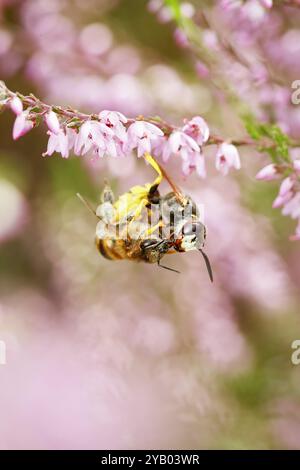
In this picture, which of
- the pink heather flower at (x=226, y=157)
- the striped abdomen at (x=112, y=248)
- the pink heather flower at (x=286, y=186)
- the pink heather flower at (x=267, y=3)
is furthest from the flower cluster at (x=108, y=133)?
the pink heather flower at (x=267, y=3)

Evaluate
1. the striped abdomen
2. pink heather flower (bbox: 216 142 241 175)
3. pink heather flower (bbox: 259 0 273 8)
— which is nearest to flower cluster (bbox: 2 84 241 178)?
pink heather flower (bbox: 216 142 241 175)

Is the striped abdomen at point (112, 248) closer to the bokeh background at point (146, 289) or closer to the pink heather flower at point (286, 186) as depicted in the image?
the pink heather flower at point (286, 186)

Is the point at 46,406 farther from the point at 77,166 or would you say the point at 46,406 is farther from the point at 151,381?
the point at 77,166

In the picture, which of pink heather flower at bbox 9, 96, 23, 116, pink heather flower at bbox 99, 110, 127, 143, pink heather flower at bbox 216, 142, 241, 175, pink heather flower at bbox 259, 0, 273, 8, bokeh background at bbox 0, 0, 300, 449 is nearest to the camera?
pink heather flower at bbox 9, 96, 23, 116

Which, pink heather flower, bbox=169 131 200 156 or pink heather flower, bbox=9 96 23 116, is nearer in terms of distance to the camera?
pink heather flower, bbox=9 96 23 116

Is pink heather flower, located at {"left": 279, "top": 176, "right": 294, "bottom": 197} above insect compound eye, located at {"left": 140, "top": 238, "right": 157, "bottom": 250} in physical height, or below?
above

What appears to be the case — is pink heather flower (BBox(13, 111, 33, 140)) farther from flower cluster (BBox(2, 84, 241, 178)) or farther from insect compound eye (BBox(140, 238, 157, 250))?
insect compound eye (BBox(140, 238, 157, 250))

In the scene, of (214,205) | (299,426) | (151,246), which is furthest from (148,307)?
(151,246)
